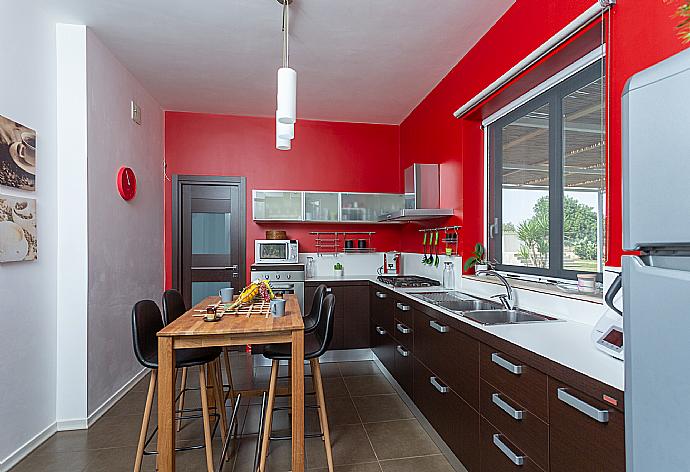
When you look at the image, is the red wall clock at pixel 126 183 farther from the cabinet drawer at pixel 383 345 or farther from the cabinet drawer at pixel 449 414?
the cabinet drawer at pixel 449 414

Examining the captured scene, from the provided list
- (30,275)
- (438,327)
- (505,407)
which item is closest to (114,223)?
(30,275)

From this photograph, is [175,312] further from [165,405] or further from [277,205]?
[277,205]

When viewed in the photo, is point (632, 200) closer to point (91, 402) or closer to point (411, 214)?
point (411, 214)

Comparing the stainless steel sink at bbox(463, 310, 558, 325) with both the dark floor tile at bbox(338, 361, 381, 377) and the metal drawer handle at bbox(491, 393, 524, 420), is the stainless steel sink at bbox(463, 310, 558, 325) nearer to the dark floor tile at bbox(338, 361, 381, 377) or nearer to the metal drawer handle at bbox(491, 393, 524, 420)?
the metal drawer handle at bbox(491, 393, 524, 420)

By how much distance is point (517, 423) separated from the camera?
66.5 inches

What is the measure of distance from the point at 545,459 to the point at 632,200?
108cm

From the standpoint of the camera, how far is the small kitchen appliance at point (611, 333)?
1.45 m

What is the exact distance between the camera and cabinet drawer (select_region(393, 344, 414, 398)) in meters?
3.12

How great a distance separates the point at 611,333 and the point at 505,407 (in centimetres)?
53

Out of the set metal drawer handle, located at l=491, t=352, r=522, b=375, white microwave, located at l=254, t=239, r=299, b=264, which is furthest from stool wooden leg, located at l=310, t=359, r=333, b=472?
white microwave, located at l=254, t=239, r=299, b=264

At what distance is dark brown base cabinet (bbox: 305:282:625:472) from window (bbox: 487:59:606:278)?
90 cm

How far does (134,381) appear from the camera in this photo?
3.88 meters

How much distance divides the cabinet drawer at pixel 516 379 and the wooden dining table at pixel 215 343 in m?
0.95

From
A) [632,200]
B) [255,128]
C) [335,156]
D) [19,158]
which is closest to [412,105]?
[335,156]
